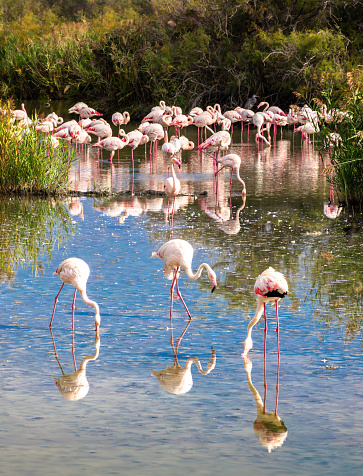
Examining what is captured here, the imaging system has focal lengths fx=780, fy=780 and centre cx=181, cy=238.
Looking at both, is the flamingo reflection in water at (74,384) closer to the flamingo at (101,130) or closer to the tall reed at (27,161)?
the tall reed at (27,161)

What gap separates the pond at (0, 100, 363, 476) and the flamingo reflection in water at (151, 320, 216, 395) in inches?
0.5

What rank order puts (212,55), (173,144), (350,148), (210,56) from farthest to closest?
(212,55) → (210,56) → (173,144) → (350,148)

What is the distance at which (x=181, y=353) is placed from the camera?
5.30 meters

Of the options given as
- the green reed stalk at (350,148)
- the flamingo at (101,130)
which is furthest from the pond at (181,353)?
the flamingo at (101,130)

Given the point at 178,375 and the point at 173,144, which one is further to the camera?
the point at 173,144

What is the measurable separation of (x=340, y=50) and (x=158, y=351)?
19.9 meters

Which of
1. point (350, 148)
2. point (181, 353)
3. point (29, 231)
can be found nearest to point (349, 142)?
point (350, 148)

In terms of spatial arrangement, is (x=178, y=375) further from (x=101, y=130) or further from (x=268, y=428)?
(x=101, y=130)

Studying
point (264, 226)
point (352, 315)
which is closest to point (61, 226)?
point (264, 226)

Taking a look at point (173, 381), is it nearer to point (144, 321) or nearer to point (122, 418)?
point (122, 418)

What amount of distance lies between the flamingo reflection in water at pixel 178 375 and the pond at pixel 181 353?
1 centimetres

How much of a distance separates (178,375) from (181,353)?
388 mm

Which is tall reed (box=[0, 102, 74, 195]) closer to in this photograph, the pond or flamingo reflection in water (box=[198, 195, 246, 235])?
the pond

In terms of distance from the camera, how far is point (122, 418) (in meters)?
4.26
